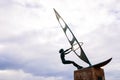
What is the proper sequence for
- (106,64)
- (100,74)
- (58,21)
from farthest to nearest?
1. (58,21)
2. (100,74)
3. (106,64)

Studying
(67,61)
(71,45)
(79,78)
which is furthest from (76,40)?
(79,78)

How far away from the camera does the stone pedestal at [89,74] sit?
1698 cm

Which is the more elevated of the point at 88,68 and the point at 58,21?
the point at 58,21

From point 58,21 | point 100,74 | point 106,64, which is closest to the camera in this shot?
point 106,64

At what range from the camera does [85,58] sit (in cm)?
1748

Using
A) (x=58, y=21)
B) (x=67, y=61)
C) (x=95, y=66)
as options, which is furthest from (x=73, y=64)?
(x=58, y=21)

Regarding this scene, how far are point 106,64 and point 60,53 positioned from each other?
140 inches

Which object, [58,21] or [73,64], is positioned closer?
[73,64]

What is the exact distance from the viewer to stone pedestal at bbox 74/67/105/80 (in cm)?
1698

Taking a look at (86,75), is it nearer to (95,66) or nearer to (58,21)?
(95,66)

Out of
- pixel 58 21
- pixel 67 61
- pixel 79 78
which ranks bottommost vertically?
pixel 79 78

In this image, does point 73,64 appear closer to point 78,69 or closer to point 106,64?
point 78,69

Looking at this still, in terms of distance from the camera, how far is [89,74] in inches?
675

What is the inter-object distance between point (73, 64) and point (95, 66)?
1747mm
